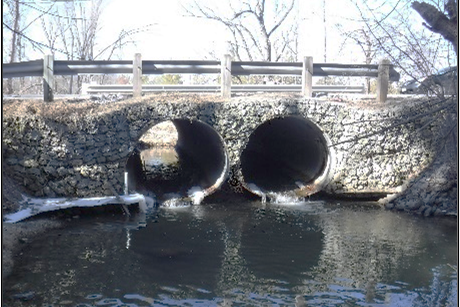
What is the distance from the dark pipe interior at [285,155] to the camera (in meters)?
15.0

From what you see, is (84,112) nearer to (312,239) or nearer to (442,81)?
(312,239)

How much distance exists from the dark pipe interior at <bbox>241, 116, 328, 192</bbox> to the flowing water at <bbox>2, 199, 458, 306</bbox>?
2948mm

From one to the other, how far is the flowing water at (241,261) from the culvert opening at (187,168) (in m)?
1.46

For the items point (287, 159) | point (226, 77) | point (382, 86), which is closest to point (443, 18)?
point (226, 77)

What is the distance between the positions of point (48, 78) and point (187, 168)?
6.56m

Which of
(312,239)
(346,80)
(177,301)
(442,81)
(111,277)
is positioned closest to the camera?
(442,81)

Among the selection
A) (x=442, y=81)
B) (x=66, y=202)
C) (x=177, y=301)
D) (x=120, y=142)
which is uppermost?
(x=442, y=81)

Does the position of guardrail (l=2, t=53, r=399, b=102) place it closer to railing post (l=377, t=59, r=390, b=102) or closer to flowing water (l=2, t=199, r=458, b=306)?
railing post (l=377, t=59, r=390, b=102)

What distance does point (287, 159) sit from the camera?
1786 centimetres

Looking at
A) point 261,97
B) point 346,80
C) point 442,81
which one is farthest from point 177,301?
point 346,80

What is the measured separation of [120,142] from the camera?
40.4ft

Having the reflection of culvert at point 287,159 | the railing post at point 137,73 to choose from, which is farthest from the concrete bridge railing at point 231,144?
the railing post at point 137,73

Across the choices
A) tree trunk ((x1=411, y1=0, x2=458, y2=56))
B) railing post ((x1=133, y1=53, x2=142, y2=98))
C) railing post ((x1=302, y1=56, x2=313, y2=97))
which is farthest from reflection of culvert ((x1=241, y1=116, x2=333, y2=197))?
tree trunk ((x1=411, y1=0, x2=458, y2=56))

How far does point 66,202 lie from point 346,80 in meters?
24.5
